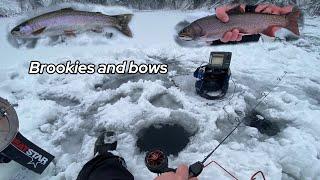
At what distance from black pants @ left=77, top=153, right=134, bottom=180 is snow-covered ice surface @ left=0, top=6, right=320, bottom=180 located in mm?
336

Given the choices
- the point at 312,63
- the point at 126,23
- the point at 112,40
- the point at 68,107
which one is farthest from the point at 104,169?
the point at 312,63

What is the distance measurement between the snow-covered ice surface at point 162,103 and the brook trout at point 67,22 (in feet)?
2.17

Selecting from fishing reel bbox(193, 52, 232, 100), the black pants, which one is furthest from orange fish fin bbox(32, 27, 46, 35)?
the black pants

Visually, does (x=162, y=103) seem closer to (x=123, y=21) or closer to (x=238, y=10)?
(x=123, y=21)

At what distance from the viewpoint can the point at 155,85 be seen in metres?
4.89

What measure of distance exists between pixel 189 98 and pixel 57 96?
1.70 metres

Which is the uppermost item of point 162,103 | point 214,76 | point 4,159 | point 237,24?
point 237,24

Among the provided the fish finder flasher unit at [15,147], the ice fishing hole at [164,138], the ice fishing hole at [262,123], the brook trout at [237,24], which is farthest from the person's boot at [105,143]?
the ice fishing hole at [262,123]

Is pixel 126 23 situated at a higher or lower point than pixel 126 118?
higher

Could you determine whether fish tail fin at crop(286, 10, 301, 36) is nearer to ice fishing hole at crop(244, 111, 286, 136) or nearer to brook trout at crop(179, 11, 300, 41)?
brook trout at crop(179, 11, 300, 41)

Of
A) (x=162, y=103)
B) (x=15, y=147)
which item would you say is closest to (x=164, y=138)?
(x=162, y=103)

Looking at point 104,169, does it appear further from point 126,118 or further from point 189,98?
point 189,98

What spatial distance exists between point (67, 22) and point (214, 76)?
1.99 metres

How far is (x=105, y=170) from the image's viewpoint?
3219mm
